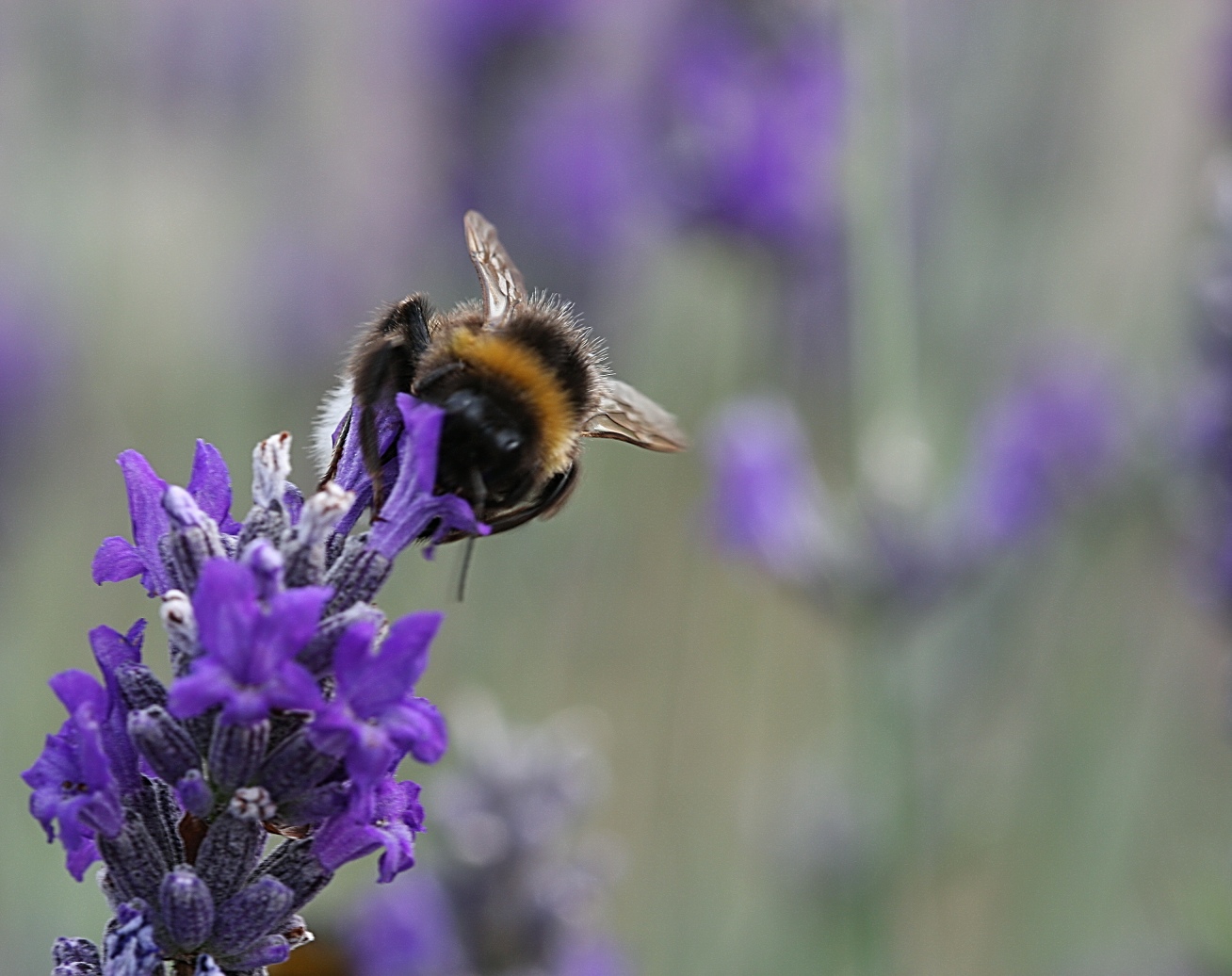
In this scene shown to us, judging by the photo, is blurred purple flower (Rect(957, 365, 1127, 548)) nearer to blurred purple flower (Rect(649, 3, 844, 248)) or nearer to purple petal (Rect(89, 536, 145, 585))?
blurred purple flower (Rect(649, 3, 844, 248))

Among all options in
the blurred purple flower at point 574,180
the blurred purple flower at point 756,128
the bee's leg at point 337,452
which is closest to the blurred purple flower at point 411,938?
the bee's leg at point 337,452

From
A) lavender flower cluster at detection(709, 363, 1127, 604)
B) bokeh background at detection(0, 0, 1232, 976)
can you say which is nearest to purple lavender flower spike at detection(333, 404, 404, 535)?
bokeh background at detection(0, 0, 1232, 976)

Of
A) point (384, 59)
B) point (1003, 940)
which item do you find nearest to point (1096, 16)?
point (1003, 940)

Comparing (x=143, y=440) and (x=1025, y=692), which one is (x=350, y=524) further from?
(x=143, y=440)

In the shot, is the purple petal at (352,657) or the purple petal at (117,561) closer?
the purple petal at (352,657)

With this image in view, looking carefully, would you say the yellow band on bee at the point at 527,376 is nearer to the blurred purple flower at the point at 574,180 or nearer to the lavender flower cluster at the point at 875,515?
the lavender flower cluster at the point at 875,515

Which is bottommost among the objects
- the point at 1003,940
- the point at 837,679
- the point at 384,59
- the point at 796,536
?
the point at 1003,940
